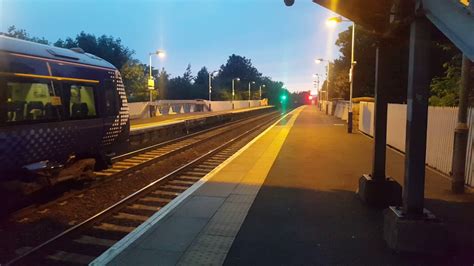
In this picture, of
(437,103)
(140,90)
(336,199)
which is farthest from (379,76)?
(140,90)

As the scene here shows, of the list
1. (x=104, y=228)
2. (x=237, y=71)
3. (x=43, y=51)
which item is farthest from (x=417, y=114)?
(x=237, y=71)

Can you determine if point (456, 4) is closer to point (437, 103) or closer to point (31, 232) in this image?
point (31, 232)

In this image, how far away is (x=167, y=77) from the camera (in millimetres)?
112312

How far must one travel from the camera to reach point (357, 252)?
18.7 ft

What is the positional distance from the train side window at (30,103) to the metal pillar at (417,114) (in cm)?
675

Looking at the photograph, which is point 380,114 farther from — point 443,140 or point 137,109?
point 137,109

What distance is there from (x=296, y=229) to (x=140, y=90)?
65.6m

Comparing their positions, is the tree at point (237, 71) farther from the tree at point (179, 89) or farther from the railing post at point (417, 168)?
the railing post at point (417, 168)

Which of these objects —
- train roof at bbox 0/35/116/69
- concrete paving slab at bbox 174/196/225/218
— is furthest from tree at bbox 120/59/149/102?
concrete paving slab at bbox 174/196/225/218

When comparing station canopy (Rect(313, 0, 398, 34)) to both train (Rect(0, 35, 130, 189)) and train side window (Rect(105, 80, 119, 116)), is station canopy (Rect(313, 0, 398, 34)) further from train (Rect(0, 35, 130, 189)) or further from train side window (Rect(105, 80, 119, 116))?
train side window (Rect(105, 80, 119, 116))

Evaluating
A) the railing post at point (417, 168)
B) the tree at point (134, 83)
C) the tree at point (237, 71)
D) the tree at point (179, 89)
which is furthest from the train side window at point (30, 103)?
the tree at point (237, 71)

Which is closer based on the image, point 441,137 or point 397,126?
point 441,137

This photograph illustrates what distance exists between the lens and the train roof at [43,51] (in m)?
8.50

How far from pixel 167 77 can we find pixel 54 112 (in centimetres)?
10430
